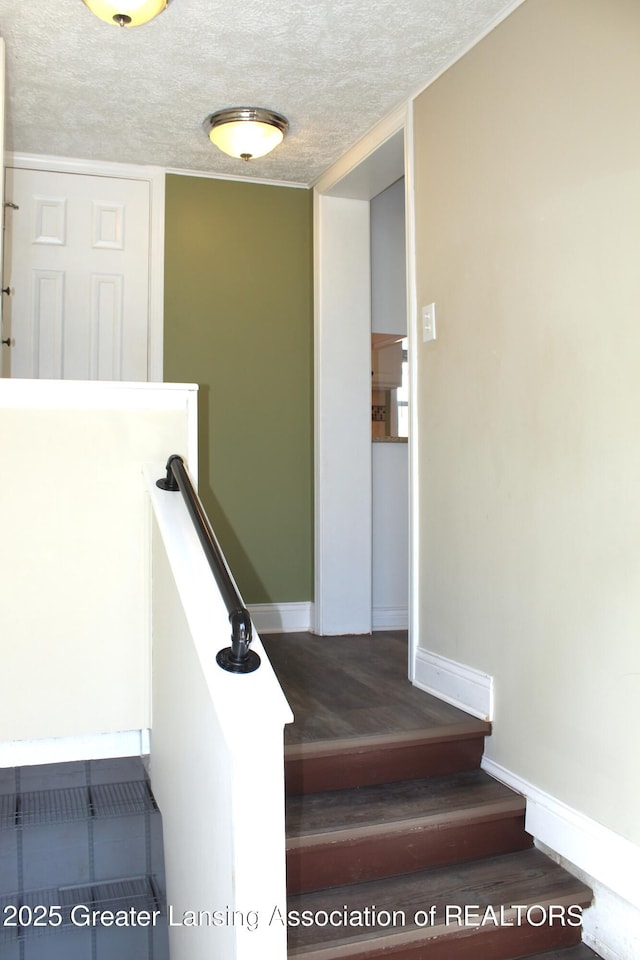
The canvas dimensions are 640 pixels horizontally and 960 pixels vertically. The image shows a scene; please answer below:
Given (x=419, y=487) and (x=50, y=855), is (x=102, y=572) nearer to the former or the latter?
(x=50, y=855)

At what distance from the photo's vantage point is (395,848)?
87.4 inches

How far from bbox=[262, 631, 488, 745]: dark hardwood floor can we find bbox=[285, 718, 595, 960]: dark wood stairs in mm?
85

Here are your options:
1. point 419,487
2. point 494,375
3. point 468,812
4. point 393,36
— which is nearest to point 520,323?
point 494,375

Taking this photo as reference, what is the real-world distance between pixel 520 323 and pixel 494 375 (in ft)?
0.68

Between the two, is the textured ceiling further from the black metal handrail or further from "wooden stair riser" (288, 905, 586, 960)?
"wooden stair riser" (288, 905, 586, 960)

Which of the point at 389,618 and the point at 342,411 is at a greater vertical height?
the point at 342,411

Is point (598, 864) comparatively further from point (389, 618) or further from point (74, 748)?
point (389, 618)

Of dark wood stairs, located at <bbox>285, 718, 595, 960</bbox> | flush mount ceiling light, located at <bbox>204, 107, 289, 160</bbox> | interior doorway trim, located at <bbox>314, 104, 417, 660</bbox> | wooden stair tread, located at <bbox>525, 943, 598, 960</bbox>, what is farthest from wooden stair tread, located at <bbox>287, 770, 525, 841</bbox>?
flush mount ceiling light, located at <bbox>204, 107, 289, 160</bbox>

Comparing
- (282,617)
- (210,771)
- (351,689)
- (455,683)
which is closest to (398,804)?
(455,683)

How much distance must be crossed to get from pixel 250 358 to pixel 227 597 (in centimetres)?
262

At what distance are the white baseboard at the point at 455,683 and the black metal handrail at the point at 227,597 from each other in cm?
118

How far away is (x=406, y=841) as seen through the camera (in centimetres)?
223

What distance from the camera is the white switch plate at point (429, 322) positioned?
2961mm

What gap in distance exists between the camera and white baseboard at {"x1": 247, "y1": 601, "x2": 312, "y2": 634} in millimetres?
4180
